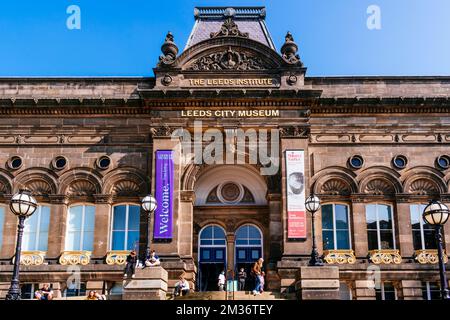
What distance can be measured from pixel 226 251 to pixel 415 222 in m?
10.5

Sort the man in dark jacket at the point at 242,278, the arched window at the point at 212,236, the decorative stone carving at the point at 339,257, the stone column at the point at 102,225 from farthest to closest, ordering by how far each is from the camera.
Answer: the arched window at the point at 212,236 → the stone column at the point at 102,225 → the decorative stone carving at the point at 339,257 → the man in dark jacket at the point at 242,278

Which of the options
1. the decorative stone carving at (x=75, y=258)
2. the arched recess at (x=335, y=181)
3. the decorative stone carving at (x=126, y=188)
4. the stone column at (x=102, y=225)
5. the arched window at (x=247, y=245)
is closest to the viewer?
the decorative stone carving at (x=75, y=258)

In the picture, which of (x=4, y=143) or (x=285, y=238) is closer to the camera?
(x=285, y=238)

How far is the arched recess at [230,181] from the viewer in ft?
106

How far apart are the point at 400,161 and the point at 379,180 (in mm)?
1643

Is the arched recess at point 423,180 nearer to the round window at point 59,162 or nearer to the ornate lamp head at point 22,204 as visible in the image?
the round window at point 59,162

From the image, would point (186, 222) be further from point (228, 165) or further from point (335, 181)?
point (335, 181)

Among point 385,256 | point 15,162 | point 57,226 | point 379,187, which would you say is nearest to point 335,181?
point 379,187

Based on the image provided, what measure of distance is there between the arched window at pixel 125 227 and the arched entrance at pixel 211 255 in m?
3.99

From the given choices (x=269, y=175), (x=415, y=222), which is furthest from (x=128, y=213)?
(x=415, y=222)

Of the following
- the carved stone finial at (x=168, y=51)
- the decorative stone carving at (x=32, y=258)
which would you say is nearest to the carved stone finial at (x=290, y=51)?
the carved stone finial at (x=168, y=51)

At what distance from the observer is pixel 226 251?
31.7 meters

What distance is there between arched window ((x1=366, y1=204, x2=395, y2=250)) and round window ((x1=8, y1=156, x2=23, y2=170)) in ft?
63.9
